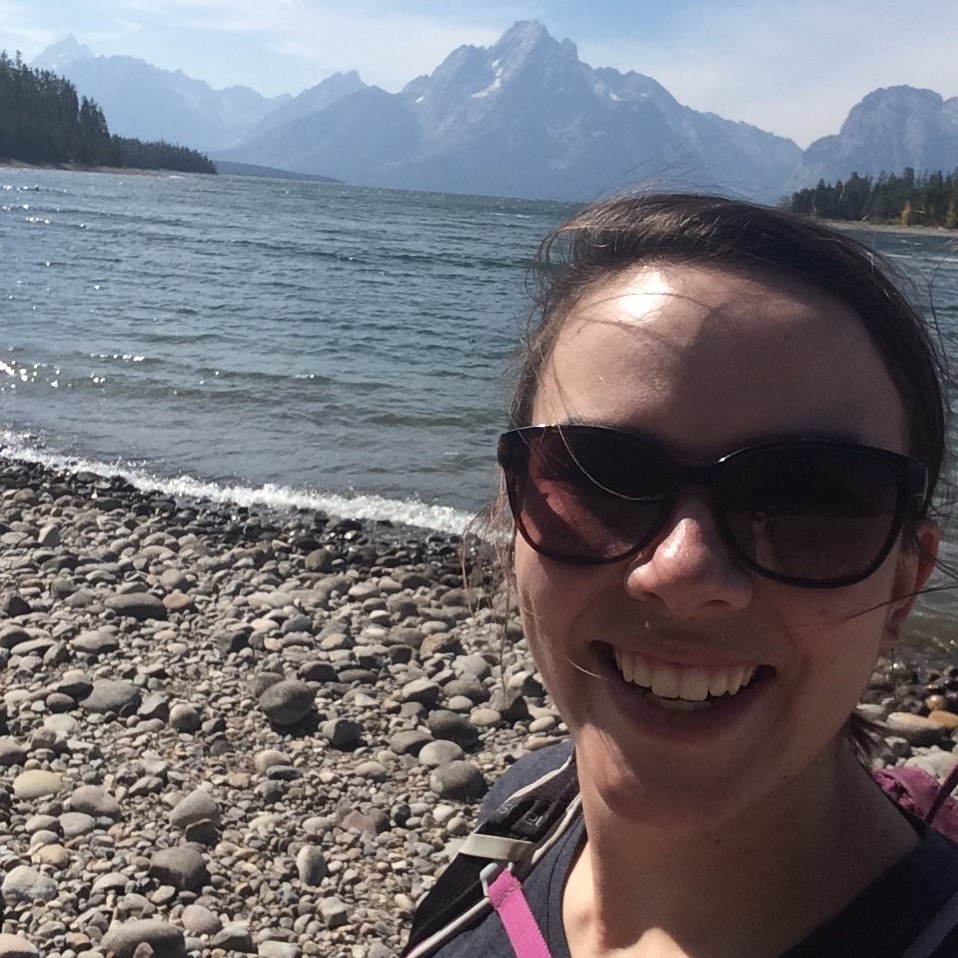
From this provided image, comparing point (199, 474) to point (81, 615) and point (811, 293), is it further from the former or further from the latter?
point (811, 293)

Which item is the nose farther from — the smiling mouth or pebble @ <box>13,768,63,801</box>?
pebble @ <box>13,768,63,801</box>

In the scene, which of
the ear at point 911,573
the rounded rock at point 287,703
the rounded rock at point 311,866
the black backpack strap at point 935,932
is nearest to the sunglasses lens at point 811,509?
the ear at point 911,573

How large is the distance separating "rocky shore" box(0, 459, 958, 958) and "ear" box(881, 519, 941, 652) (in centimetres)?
73

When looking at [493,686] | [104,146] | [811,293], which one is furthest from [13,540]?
[104,146]

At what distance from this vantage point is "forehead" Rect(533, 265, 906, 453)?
4.36 ft

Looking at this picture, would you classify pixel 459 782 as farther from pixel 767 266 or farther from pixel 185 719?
pixel 767 266

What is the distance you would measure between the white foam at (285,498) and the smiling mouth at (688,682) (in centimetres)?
763

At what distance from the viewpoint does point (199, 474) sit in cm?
1091

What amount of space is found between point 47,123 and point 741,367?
13546 cm

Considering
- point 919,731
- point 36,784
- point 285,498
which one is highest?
point 919,731

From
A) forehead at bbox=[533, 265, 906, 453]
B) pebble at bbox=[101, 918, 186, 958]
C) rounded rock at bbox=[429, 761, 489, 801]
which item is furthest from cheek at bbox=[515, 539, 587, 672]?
rounded rock at bbox=[429, 761, 489, 801]

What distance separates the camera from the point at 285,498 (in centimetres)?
999

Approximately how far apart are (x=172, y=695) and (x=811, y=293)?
15.5 feet

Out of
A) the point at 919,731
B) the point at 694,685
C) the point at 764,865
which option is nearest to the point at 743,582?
the point at 694,685
